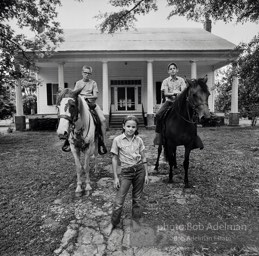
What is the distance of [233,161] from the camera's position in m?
6.77

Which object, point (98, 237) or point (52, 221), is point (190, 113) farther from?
point (52, 221)

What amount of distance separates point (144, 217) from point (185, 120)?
2003mm

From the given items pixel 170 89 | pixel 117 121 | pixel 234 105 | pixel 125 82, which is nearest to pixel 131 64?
pixel 125 82

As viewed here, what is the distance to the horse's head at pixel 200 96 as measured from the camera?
3.92 meters

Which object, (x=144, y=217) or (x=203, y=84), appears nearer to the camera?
(x=144, y=217)

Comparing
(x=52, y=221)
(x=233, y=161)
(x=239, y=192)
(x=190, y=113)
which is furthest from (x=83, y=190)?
(x=233, y=161)

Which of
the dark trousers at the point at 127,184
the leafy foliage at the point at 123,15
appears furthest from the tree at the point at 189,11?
the dark trousers at the point at 127,184

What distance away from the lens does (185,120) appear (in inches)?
177

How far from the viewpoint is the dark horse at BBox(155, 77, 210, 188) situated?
13.2 ft

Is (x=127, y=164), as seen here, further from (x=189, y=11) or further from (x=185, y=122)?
(x=189, y=11)

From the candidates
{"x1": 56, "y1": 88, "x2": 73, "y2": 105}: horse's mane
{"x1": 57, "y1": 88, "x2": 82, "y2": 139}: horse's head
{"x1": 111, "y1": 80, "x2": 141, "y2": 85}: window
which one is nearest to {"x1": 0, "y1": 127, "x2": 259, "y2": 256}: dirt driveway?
{"x1": 57, "y1": 88, "x2": 82, "y2": 139}: horse's head

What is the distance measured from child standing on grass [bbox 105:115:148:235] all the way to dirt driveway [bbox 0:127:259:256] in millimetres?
361

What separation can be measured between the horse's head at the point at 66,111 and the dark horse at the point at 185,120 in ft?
6.64

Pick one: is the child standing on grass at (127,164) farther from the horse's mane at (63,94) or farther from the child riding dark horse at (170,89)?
the child riding dark horse at (170,89)
